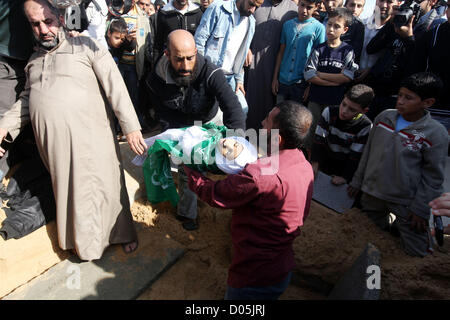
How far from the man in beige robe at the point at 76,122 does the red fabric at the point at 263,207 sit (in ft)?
3.07

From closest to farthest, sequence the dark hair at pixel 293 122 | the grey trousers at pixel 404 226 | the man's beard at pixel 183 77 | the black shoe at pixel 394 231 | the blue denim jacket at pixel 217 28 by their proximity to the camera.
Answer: the dark hair at pixel 293 122, the grey trousers at pixel 404 226, the man's beard at pixel 183 77, the black shoe at pixel 394 231, the blue denim jacket at pixel 217 28

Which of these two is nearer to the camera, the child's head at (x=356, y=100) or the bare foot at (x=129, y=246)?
the bare foot at (x=129, y=246)

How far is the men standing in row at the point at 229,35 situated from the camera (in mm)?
3629

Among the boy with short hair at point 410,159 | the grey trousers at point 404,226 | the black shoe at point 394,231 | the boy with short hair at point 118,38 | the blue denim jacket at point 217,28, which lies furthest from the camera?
the boy with short hair at point 118,38

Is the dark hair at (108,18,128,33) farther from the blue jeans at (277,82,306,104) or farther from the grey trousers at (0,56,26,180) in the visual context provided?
the blue jeans at (277,82,306,104)

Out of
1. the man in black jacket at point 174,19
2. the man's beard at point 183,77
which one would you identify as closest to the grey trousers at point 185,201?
the man's beard at point 183,77

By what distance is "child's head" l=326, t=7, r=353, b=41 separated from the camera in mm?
3369

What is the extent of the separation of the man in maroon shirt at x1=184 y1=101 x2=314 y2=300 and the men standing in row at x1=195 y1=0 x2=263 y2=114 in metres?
2.23

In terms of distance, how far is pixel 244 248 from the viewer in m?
1.67

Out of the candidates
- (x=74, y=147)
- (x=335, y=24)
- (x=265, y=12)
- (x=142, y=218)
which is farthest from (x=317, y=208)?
(x=265, y=12)

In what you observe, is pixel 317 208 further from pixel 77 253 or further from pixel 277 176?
pixel 77 253

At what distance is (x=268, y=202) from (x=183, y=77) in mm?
1517

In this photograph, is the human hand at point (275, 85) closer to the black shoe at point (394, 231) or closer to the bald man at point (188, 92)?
the bald man at point (188, 92)

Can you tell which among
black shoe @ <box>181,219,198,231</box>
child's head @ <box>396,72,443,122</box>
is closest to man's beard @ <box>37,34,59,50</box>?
black shoe @ <box>181,219,198,231</box>
